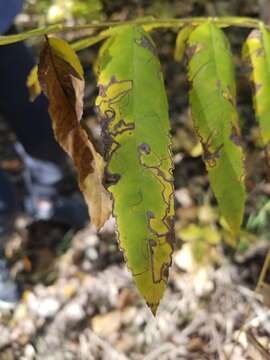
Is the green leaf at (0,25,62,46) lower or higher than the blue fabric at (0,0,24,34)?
higher

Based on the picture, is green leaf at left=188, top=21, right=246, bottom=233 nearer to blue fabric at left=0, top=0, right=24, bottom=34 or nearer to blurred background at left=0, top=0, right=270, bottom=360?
blurred background at left=0, top=0, right=270, bottom=360

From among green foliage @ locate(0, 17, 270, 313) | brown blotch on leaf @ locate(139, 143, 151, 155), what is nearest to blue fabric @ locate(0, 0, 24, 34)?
green foliage @ locate(0, 17, 270, 313)

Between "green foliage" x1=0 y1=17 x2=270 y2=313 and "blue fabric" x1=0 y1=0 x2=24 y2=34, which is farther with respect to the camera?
"blue fabric" x1=0 y1=0 x2=24 y2=34

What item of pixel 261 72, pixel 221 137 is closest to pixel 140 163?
pixel 221 137

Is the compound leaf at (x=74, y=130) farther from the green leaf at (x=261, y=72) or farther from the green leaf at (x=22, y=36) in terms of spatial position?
the green leaf at (x=261, y=72)

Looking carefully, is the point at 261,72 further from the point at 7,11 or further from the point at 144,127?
the point at 7,11

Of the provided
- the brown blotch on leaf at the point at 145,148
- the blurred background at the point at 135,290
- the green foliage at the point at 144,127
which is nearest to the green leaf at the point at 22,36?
the green foliage at the point at 144,127
